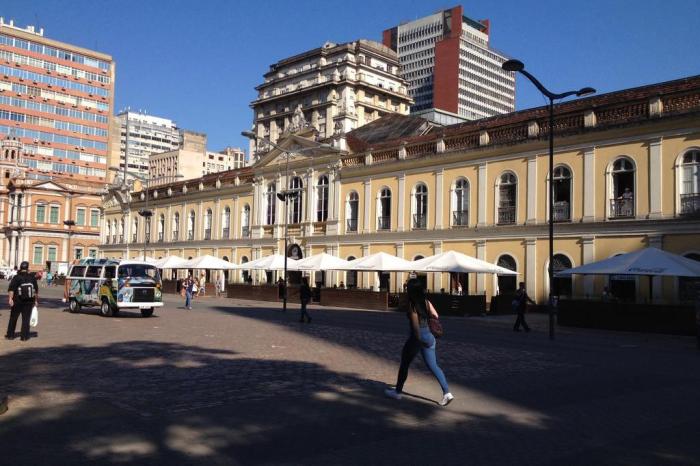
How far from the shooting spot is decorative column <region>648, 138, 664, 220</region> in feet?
92.9

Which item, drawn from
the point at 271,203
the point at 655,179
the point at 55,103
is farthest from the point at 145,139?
the point at 655,179

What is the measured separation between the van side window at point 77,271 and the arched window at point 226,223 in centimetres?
2766

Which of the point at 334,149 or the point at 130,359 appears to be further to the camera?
the point at 334,149

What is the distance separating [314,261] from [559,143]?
14.7m

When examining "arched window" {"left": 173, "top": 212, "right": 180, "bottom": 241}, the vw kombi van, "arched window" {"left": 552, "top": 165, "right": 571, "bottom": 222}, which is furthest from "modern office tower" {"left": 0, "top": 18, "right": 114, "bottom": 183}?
"arched window" {"left": 552, "top": 165, "right": 571, "bottom": 222}

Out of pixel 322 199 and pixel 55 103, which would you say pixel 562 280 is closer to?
pixel 322 199

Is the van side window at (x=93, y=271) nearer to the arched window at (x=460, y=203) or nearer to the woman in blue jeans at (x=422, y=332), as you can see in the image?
the woman in blue jeans at (x=422, y=332)

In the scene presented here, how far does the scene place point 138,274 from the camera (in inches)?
987

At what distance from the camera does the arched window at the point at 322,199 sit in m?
45.8

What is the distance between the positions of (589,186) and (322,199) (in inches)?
783

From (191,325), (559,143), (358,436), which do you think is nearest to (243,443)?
(358,436)

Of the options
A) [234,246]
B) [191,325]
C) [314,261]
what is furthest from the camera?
[234,246]

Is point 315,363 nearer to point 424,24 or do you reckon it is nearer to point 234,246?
point 234,246

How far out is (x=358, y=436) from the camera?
7449 millimetres
